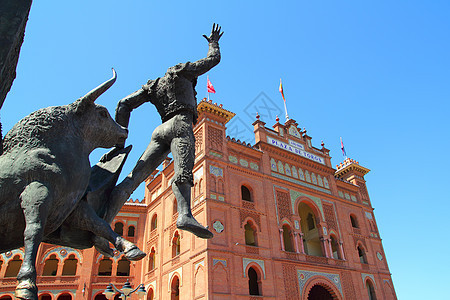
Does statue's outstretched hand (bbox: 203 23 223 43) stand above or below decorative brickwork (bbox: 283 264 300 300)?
below

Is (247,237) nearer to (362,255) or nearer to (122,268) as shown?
(362,255)

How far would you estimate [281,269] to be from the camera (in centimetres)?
1611

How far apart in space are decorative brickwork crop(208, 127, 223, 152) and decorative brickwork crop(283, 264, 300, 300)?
6674mm

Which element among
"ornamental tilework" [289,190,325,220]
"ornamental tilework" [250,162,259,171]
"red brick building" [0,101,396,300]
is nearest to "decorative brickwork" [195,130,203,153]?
"red brick building" [0,101,396,300]

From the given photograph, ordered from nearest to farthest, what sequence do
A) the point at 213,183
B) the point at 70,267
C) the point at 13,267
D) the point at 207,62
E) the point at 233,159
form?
the point at 207,62, the point at 213,183, the point at 233,159, the point at 13,267, the point at 70,267

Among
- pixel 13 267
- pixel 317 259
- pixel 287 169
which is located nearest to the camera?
pixel 317 259

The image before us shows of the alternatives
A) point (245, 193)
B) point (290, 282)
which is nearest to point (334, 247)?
point (290, 282)

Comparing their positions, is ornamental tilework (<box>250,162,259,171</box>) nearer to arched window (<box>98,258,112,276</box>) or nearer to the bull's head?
arched window (<box>98,258,112,276</box>)

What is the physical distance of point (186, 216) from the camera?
6.17ft

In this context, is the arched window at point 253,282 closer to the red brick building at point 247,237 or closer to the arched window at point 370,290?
the red brick building at point 247,237

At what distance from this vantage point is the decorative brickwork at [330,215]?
19984 mm

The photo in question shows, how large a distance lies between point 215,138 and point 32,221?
53.0ft

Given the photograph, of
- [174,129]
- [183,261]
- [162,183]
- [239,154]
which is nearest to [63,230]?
[174,129]

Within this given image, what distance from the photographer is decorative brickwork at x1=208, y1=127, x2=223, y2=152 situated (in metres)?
17.4
